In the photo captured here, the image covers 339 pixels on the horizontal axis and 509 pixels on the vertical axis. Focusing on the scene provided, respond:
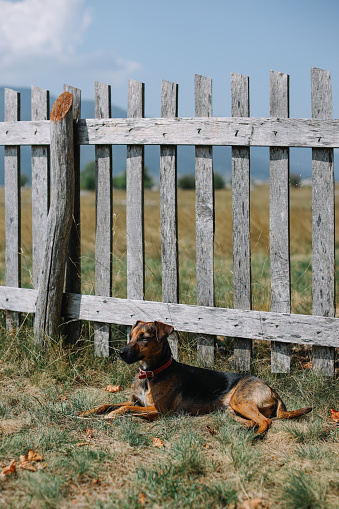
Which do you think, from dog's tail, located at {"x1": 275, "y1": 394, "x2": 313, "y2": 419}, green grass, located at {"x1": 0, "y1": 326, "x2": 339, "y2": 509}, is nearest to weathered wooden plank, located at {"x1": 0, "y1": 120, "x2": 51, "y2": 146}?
green grass, located at {"x1": 0, "y1": 326, "x2": 339, "y2": 509}

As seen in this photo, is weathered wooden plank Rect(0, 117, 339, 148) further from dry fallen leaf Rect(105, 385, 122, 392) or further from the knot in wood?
dry fallen leaf Rect(105, 385, 122, 392)

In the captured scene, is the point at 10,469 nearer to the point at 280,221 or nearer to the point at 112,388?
the point at 112,388

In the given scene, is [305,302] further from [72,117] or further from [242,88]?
[72,117]

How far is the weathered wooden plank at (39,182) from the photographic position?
5354 mm

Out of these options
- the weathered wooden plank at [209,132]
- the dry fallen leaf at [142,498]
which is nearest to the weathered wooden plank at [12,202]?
the weathered wooden plank at [209,132]

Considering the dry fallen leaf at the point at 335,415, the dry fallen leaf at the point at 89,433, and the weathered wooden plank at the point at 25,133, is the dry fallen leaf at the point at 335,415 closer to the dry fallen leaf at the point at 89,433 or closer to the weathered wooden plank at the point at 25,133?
the dry fallen leaf at the point at 89,433

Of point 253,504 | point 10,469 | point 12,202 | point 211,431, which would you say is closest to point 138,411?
point 211,431

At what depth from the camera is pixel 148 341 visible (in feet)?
12.6

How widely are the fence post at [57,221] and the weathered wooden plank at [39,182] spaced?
10.6 inches

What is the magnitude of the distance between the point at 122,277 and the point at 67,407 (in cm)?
479

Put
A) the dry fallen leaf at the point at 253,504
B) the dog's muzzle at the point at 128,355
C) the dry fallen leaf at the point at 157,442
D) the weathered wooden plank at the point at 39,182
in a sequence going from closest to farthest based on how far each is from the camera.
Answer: the dry fallen leaf at the point at 253,504 → the dry fallen leaf at the point at 157,442 → the dog's muzzle at the point at 128,355 → the weathered wooden plank at the point at 39,182

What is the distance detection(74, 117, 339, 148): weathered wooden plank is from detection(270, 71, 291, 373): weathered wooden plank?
122mm

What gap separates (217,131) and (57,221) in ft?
5.73

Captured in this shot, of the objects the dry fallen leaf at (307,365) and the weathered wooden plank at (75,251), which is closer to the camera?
the dry fallen leaf at (307,365)
